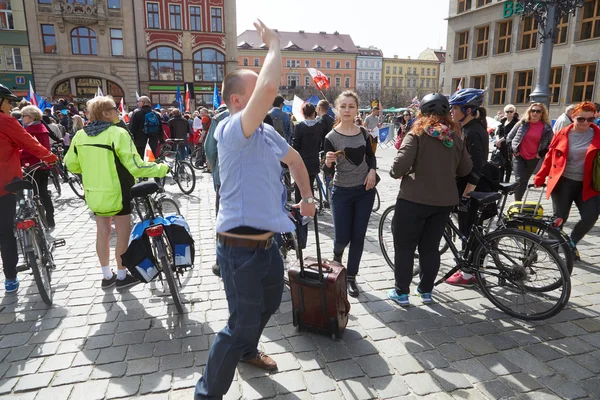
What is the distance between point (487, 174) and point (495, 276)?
3.46 ft

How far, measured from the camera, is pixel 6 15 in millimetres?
32719

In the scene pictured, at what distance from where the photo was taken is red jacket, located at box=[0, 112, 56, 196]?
4020 mm

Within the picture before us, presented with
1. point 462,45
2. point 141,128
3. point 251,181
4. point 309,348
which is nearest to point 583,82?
point 462,45

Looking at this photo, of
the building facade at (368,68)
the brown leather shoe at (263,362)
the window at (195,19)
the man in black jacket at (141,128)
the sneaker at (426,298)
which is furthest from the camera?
the building facade at (368,68)

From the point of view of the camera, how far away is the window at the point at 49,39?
34.1 m

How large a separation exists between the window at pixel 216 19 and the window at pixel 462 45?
73.6ft

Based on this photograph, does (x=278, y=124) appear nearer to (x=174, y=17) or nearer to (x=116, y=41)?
(x=116, y=41)

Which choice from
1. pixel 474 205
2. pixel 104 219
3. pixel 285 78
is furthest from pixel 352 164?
pixel 285 78

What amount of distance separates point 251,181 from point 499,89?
106ft

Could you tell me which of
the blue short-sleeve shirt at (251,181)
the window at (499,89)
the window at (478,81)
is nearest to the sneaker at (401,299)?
the blue short-sleeve shirt at (251,181)

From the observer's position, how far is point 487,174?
4051mm

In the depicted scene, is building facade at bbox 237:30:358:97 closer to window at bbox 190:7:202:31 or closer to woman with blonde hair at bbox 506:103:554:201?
window at bbox 190:7:202:31

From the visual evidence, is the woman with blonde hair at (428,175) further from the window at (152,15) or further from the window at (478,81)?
the window at (152,15)

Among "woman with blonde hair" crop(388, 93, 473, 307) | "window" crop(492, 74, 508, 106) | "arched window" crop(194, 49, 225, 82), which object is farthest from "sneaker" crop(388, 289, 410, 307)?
"arched window" crop(194, 49, 225, 82)
